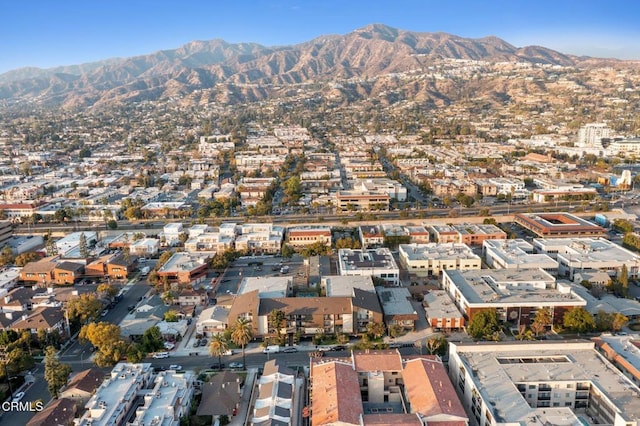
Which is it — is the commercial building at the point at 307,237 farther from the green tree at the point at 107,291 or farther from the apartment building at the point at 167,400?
the apartment building at the point at 167,400

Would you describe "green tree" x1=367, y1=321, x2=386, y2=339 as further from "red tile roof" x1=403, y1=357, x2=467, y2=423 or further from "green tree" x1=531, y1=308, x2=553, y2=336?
"green tree" x1=531, y1=308, x2=553, y2=336

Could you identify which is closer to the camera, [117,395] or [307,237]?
[117,395]

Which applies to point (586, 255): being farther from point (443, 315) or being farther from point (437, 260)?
point (443, 315)

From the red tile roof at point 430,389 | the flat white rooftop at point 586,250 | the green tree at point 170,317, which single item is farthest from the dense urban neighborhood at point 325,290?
the green tree at point 170,317

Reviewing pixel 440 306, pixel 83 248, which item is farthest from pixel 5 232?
pixel 440 306

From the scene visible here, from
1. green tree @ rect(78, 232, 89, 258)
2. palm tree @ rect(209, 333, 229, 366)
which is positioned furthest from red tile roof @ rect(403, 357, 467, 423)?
green tree @ rect(78, 232, 89, 258)

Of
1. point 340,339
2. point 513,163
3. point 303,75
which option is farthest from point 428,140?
point 303,75
